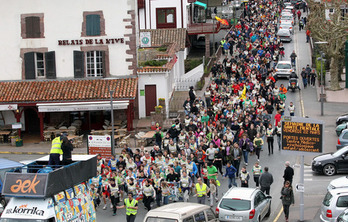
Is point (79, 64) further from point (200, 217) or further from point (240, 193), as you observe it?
point (200, 217)

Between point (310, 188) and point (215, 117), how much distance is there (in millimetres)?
10122

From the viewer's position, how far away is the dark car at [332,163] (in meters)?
31.3

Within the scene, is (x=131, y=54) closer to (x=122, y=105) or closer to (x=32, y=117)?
(x=122, y=105)

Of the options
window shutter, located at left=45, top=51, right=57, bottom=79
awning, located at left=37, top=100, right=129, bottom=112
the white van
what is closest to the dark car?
the white van

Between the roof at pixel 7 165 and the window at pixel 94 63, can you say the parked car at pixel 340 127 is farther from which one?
the roof at pixel 7 165

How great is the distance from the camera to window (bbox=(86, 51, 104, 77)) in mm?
42969

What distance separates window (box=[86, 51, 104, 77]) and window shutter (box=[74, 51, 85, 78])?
1.07 feet

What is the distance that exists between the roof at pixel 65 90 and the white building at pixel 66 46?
0.06 metres

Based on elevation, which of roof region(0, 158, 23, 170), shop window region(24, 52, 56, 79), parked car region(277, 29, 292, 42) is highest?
parked car region(277, 29, 292, 42)

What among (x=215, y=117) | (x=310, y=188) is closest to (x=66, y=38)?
(x=215, y=117)

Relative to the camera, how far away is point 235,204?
24.5 m

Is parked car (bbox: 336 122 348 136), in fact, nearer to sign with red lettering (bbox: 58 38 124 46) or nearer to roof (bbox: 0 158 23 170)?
sign with red lettering (bbox: 58 38 124 46)

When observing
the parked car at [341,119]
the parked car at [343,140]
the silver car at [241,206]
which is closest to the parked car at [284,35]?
the parked car at [341,119]

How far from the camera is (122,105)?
135 ft
